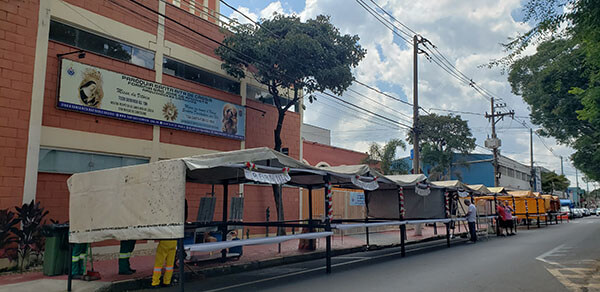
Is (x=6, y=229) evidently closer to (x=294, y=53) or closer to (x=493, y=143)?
(x=294, y=53)

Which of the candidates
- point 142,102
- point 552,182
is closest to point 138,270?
point 142,102

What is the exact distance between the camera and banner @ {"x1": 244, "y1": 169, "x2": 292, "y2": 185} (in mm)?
9133

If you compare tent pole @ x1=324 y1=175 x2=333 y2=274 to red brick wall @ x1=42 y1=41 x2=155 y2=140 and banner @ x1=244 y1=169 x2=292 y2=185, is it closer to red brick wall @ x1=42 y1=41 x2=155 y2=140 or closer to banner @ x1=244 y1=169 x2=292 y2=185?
banner @ x1=244 y1=169 x2=292 y2=185

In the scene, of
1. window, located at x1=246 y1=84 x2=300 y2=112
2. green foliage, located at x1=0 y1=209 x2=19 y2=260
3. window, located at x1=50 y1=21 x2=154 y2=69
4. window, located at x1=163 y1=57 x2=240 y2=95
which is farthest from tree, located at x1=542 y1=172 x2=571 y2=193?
green foliage, located at x1=0 y1=209 x2=19 y2=260

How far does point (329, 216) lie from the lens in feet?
37.7

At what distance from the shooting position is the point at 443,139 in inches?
1837

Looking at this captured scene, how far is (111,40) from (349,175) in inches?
360

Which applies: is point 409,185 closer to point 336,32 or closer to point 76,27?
point 336,32

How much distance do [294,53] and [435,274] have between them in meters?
10.4

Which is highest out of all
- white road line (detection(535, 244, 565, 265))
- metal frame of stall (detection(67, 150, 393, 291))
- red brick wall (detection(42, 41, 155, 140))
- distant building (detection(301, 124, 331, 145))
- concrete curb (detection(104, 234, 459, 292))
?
distant building (detection(301, 124, 331, 145))

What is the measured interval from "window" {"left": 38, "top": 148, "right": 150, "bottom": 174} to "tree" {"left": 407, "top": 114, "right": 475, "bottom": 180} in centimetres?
3644

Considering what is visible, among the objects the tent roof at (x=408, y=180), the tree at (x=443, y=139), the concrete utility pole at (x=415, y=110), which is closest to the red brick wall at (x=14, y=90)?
the tent roof at (x=408, y=180)

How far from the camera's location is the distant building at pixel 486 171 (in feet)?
172

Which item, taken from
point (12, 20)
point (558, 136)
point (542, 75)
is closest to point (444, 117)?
point (558, 136)
